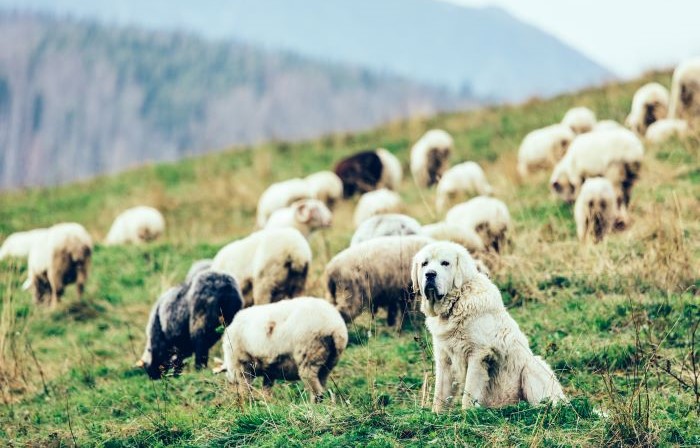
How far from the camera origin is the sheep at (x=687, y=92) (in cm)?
1617

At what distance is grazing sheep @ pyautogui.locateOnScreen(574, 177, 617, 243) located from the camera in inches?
450

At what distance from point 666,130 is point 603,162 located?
4.36 meters

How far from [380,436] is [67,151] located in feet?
279

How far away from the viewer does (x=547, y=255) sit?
35.7ft

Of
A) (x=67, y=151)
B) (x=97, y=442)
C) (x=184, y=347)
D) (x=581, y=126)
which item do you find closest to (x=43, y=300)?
(x=184, y=347)

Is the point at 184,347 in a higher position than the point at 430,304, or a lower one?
lower

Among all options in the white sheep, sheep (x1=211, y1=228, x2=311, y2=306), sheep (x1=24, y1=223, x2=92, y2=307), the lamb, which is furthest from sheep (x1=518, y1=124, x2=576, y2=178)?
sheep (x1=24, y1=223, x2=92, y2=307)

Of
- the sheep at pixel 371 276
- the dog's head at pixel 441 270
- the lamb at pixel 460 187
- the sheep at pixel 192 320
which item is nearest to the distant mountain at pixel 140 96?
the lamb at pixel 460 187

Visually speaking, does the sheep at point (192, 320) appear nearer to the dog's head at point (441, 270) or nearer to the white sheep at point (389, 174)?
the dog's head at point (441, 270)

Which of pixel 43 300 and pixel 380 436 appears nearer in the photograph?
pixel 380 436

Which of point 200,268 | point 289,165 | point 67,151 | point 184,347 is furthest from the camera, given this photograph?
point 67,151

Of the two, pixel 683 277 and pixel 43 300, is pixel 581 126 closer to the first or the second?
pixel 683 277

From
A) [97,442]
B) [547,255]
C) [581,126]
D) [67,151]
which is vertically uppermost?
[67,151]

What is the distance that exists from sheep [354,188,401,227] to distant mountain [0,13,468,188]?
65837 millimetres
